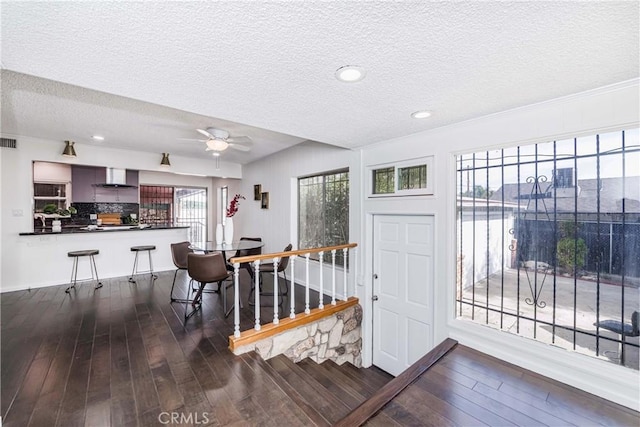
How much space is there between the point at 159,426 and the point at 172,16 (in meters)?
2.38

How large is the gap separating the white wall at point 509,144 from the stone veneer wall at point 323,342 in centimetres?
119

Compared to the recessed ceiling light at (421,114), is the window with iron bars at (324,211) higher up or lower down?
lower down

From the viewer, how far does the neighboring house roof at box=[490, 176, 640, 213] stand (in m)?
1.94

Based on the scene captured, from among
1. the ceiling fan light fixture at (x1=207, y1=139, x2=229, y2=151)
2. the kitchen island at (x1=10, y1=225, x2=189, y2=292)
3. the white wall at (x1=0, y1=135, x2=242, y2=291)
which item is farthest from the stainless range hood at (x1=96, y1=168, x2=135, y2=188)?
the ceiling fan light fixture at (x1=207, y1=139, x2=229, y2=151)

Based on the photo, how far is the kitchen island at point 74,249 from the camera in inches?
169

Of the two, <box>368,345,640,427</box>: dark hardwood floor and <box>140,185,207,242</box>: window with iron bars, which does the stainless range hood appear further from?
<box>368,345,640,427</box>: dark hardwood floor

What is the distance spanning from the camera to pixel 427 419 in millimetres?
1707

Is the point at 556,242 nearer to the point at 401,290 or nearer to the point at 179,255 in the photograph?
the point at 401,290

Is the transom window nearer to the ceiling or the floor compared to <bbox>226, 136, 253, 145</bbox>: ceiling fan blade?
nearer to the floor

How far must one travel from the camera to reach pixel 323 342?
11.0 ft

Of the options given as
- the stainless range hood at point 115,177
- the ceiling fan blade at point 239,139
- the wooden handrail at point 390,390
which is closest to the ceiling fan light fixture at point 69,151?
the stainless range hood at point 115,177

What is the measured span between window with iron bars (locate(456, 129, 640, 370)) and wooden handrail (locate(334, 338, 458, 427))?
0.55 meters

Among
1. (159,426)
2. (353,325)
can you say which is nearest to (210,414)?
(159,426)

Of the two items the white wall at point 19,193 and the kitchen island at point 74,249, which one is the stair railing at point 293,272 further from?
the white wall at point 19,193
